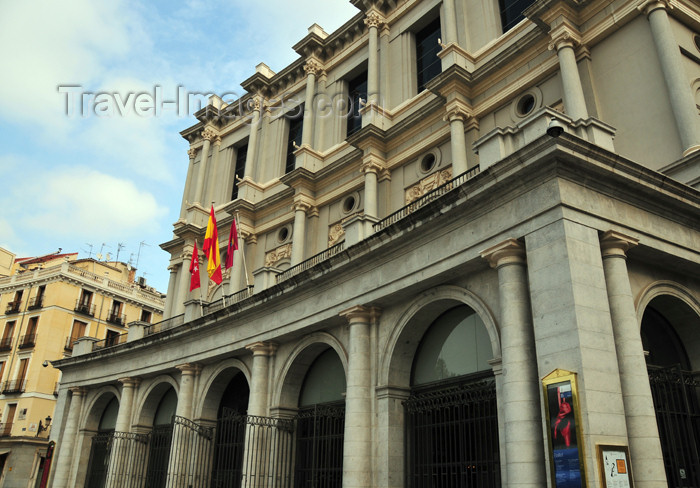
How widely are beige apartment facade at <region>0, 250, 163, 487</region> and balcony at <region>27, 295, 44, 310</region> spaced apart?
0.20ft

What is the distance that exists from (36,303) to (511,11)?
39.9m

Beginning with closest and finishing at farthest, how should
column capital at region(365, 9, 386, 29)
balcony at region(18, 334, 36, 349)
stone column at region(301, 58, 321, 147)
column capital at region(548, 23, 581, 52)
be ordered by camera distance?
column capital at region(548, 23, 581, 52) < column capital at region(365, 9, 386, 29) < stone column at region(301, 58, 321, 147) < balcony at region(18, 334, 36, 349)

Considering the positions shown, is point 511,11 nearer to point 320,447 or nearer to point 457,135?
point 457,135

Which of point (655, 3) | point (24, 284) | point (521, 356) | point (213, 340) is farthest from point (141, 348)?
point (24, 284)

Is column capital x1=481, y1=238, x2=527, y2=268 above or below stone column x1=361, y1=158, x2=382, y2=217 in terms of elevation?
below

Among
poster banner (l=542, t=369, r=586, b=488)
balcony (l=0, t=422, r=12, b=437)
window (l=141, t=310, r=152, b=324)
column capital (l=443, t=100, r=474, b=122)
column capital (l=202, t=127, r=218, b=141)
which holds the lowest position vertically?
poster banner (l=542, t=369, r=586, b=488)

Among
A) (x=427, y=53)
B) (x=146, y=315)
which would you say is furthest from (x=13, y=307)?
(x=427, y=53)

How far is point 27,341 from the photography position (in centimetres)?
4475

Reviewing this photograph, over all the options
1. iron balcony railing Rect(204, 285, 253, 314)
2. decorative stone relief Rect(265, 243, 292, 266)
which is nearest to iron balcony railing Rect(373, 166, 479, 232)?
iron balcony railing Rect(204, 285, 253, 314)

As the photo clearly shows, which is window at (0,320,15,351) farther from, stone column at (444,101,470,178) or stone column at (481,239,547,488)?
stone column at (481,239,547,488)

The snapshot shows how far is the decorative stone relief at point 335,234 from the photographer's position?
24.8 metres

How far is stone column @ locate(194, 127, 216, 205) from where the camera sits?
3431cm

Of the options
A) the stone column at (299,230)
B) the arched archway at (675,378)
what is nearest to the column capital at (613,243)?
the arched archway at (675,378)

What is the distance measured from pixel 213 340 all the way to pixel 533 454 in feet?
42.0
